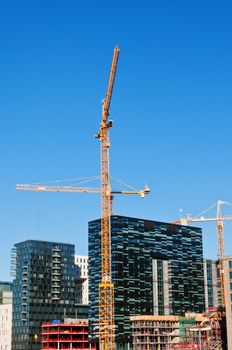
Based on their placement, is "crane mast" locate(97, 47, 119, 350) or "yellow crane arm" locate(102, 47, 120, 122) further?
"crane mast" locate(97, 47, 119, 350)

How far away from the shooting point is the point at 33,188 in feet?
608

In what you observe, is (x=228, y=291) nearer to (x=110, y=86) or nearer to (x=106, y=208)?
(x=106, y=208)

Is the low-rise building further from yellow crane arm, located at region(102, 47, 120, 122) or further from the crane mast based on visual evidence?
yellow crane arm, located at region(102, 47, 120, 122)

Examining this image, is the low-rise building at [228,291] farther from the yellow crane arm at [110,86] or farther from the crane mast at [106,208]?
the yellow crane arm at [110,86]

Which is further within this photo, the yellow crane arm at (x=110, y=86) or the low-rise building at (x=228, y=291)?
the low-rise building at (x=228, y=291)

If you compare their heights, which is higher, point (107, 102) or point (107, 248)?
point (107, 102)

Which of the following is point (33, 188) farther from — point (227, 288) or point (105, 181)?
point (227, 288)

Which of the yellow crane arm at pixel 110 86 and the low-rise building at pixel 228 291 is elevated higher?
the yellow crane arm at pixel 110 86

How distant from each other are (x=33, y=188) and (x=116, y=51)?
56235 mm

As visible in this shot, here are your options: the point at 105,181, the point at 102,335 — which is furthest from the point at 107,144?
the point at 102,335

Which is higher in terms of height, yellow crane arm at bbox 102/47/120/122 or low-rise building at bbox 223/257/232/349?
yellow crane arm at bbox 102/47/120/122

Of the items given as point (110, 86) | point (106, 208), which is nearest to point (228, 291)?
point (106, 208)

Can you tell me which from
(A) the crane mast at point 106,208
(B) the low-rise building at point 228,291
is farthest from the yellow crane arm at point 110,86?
(B) the low-rise building at point 228,291

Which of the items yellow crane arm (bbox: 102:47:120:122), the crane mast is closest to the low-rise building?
the crane mast
